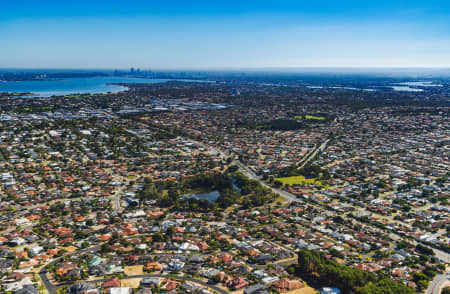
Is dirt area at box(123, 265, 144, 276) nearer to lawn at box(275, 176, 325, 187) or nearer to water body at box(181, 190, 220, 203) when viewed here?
water body at box(181, 190, 220, 203)

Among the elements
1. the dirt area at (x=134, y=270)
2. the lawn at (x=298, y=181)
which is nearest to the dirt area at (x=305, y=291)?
the dirt area at (x=134, y=270)

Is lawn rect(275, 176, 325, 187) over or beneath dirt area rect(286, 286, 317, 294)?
over

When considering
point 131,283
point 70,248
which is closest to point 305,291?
point 131,283

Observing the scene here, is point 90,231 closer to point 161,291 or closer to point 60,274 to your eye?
point 60,274

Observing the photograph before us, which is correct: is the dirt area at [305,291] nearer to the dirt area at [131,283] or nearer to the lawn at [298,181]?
the dirt area at [131,283]

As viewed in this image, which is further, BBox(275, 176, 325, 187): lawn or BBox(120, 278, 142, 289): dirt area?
BBox(275, 176, 325, 187): lawn

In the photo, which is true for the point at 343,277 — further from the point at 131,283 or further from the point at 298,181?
the point at 298,181

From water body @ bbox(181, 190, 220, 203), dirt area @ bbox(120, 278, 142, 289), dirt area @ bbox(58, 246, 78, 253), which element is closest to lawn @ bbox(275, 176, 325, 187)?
water body @ bbox(181, 190, 220, 203)

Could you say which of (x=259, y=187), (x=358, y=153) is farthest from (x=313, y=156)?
(x=259, y=187)

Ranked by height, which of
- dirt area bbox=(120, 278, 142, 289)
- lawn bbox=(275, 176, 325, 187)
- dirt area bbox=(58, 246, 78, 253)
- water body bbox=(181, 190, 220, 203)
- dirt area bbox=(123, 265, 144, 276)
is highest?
lawn bbox=(275, 176, 325, 187)
